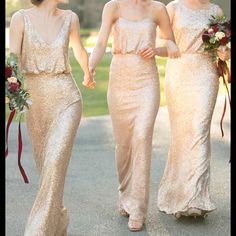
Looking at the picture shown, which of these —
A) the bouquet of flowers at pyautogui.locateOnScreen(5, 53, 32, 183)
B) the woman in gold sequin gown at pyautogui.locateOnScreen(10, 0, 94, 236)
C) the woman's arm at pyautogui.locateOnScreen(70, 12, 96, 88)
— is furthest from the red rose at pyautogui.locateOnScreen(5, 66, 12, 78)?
the woman's arm at pyautogui.locateOnScreen(70, 12, 96, 88)

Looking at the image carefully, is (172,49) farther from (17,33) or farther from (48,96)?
(17,33)

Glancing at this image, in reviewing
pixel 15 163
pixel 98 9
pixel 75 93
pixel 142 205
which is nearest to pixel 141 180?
pixel 142 205

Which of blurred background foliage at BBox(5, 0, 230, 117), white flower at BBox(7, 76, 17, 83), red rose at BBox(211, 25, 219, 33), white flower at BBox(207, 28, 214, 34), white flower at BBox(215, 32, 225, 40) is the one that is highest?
red rose at BBox(211, 25, 219, 33)

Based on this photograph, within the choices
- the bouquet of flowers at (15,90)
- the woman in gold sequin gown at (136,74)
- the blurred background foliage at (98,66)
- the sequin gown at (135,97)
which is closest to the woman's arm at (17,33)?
the bouquet of flowers at (15,90)

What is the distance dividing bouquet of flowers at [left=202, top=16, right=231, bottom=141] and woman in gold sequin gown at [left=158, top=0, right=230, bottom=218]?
76 millimetres

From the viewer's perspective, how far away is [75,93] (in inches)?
246

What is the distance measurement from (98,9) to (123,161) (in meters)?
26.4

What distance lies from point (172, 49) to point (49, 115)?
1.53 meters

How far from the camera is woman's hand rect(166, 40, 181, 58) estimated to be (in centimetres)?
698

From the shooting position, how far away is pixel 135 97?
7.02m

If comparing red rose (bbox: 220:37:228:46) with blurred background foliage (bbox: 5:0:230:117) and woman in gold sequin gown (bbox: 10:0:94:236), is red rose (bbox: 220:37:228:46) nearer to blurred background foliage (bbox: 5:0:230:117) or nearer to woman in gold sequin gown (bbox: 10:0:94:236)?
woman in gold sequin gown (bbox: 10:0:94:236)

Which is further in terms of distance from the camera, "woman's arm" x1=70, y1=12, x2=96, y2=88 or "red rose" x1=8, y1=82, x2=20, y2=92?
"woman's arm" x1=70, y1=12, x2=96, y2=88

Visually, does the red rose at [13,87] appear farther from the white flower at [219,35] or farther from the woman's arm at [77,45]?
the white flower at [219,35]

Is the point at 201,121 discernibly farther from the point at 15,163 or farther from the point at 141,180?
the point at 15,163
